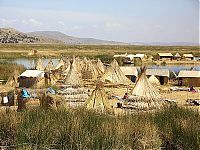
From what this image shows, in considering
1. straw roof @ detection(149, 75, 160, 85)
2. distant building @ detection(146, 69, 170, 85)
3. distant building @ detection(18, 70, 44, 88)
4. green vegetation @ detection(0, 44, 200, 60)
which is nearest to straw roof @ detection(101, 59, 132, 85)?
straw roof @ detection(149, 75, 160, 85)

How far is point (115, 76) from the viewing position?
842 inches

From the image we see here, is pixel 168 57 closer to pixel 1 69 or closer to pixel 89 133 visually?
pixel 1 69

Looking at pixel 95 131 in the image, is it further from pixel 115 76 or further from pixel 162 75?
pixel 162 75

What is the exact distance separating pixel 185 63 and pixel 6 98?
1266 inches

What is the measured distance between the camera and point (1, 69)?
22672 millimetres

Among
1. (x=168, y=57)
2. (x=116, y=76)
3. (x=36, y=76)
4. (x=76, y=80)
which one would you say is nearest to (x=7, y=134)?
(x=76, y=80)

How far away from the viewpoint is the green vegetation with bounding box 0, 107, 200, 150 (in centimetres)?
679

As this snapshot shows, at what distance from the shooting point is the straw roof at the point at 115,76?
69.6ft

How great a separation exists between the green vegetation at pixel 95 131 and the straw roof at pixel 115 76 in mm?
13426

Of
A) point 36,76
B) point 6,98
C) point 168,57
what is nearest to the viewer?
point 6,98

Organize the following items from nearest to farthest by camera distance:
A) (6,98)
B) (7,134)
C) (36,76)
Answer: (7,134), (6,98), (36,76)

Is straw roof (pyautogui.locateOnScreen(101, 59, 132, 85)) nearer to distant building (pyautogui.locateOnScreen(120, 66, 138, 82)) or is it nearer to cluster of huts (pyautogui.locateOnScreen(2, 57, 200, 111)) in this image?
cluster of huts (pyautogui.locateOnScreen(2, 57, 200, 111))

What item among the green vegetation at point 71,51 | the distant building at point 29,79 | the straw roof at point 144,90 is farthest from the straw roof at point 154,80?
the green vegetation at point 71,51

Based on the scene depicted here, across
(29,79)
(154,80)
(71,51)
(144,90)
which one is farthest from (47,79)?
(71,51)
